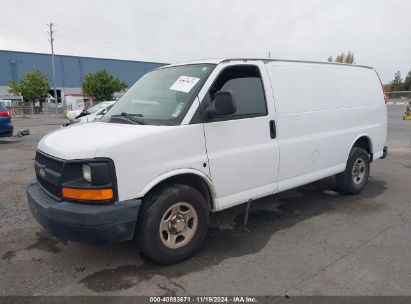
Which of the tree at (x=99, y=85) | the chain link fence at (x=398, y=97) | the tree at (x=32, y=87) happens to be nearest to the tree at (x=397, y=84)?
the chain link fence at (x=398, y=97)

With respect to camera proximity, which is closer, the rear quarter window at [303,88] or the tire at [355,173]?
the rear quarter window at [303,88]

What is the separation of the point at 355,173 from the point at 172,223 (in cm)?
368

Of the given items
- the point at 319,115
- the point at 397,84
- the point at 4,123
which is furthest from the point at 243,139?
the point at 397,84

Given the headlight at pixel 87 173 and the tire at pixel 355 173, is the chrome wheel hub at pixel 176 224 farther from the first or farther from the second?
the tire at pixel 355 173

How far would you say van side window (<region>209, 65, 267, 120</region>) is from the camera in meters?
3.85

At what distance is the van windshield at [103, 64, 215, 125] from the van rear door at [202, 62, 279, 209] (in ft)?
0.66

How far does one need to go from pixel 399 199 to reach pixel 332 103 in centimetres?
204

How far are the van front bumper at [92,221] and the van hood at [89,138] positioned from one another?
1.51ft

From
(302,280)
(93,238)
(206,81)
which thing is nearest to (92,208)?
(93,238)

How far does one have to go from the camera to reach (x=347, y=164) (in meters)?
5.54

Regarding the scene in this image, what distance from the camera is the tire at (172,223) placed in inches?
128

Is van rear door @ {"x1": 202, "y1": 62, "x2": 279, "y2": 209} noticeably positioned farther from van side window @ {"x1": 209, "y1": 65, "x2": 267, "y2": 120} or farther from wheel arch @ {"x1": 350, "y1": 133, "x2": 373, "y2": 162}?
wheel arch @ {"x1": 350, "y1": 133, "x2": 373, "y2": 162}

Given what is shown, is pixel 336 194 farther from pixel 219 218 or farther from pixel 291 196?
pixel 219 218

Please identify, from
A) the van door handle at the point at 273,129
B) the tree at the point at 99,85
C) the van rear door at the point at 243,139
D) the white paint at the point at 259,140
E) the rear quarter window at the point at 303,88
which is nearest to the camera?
the white paint at the point at 259,140
